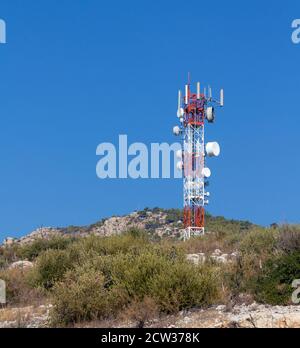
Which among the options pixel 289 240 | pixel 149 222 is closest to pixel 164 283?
pixel 289 240

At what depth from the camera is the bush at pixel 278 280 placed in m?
10.8

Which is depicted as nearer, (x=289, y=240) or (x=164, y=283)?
(x=164, y=283)

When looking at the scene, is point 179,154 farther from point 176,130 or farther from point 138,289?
point 138,289

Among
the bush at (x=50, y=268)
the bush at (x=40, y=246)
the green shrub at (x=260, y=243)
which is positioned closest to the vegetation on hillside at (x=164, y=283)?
the green shrub at (x=260, y=243)

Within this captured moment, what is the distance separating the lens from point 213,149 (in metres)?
31.5

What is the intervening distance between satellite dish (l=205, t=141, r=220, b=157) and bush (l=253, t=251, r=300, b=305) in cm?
1944

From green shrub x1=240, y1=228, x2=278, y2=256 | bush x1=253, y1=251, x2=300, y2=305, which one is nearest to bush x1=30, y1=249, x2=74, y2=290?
green shrub x1=240, y1=228, x2=278, y2=256

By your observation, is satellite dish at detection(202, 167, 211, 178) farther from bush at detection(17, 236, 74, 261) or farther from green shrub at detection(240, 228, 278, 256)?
green shrub at detection(240, 228, 278, 256)

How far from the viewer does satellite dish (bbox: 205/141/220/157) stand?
1240 inches

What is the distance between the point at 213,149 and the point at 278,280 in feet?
67.2

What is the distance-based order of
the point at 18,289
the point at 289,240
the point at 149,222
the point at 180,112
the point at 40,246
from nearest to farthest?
the point at 289,240 → the point at 18,289 → the point at 40,246 → the point at 180,112 → the point at 149,222

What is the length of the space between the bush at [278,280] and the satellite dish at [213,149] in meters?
19.4
